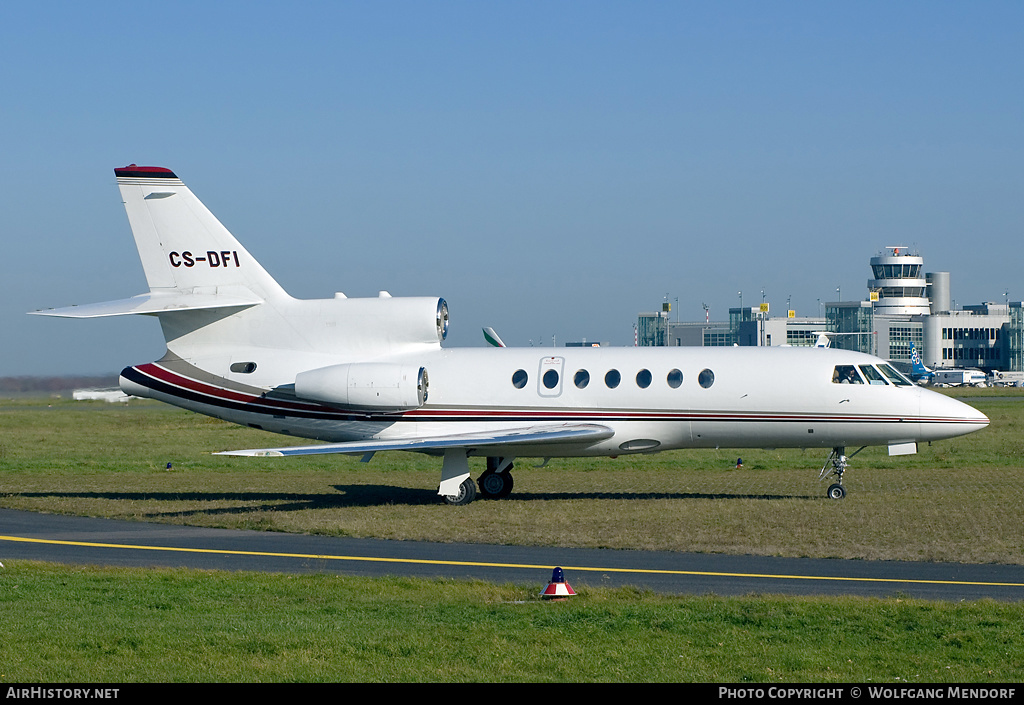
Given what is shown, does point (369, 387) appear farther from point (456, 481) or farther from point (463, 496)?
point (463, 496)

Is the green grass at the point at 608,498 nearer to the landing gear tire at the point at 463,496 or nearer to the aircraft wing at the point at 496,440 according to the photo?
the landing gear tire at the point at 463,496

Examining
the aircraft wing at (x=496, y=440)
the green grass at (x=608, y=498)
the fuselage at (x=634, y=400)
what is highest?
the fuselage at (x=634, y=400)

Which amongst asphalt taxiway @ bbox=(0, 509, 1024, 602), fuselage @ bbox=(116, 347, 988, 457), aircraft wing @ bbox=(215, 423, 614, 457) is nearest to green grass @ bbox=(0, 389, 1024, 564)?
asphalt taxiway @ bbox=(0, 509, 1024, 602)

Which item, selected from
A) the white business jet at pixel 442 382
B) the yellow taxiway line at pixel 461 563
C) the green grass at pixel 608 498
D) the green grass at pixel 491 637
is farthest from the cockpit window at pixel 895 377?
the green grass at pixel 491 637

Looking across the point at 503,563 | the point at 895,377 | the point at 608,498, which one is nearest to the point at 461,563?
the point at 503,563

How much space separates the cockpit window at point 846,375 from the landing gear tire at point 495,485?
27.0ft

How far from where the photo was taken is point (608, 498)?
26.8 meters

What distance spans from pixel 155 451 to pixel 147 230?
19094 millimetres

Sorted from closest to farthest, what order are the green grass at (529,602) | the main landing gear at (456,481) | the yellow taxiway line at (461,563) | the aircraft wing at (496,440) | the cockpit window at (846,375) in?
the green grass at (529,602) < the yellow taxiway line at (461,563) < the aircraft wing at (496,440) < the cockpit window at (846,375) < the main landing gear at (456,481)

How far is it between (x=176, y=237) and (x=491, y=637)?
19.1 metres

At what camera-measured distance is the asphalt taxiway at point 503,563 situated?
1524cm

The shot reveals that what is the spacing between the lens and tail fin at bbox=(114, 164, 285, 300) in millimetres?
27234

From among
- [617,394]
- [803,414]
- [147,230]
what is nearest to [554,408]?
[617,394]

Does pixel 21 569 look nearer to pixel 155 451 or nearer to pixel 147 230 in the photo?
pixel 147 230
